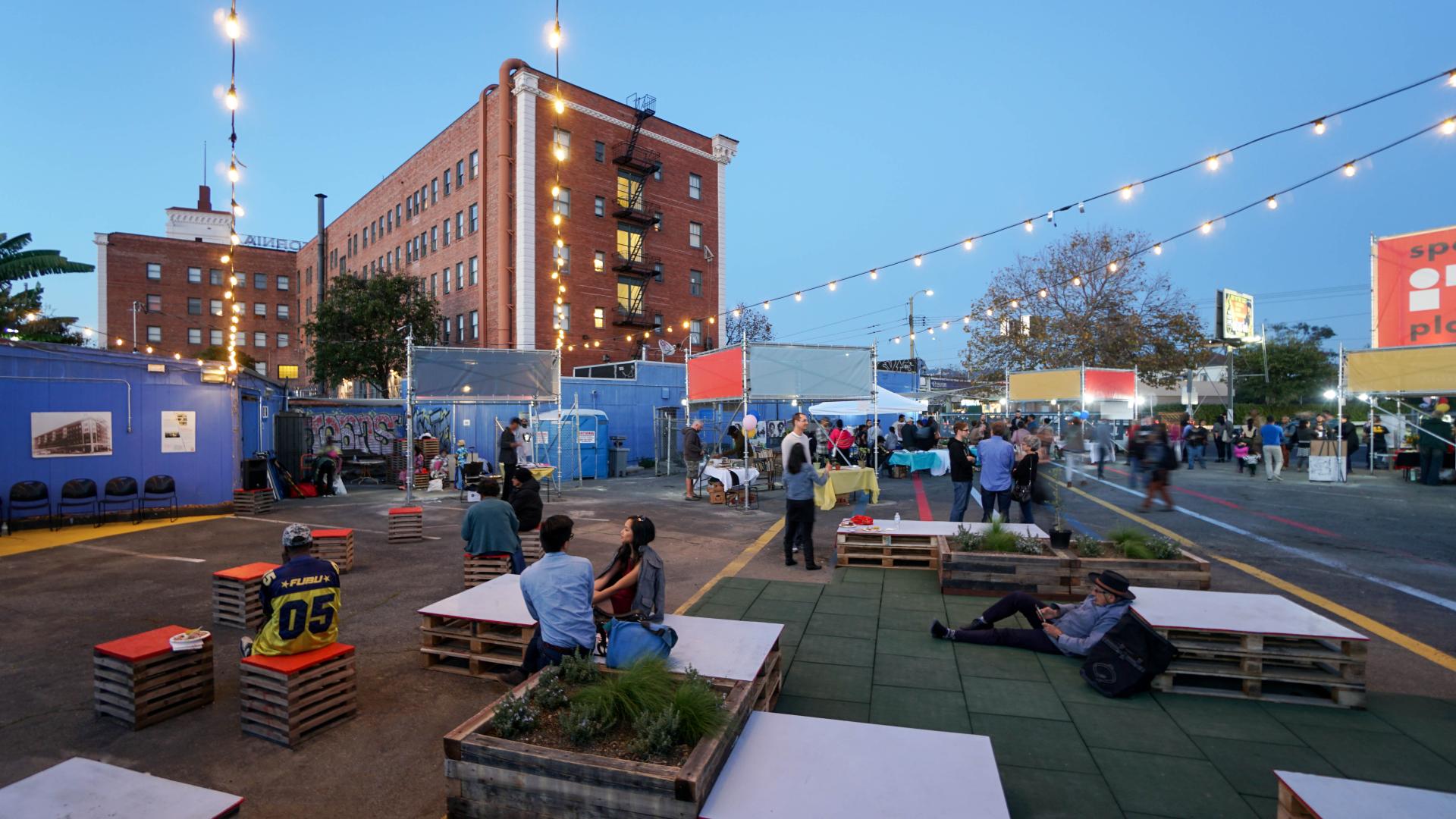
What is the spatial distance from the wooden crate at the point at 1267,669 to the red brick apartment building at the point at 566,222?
93.6 ft

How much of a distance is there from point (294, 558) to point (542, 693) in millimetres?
2477

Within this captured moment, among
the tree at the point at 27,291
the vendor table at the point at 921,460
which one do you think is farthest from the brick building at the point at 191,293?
the vendor table at the point at 921,460

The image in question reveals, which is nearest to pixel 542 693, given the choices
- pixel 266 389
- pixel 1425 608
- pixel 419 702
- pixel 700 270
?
pixel 419 702

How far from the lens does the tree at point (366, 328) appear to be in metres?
33.4

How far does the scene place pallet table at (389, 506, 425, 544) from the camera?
11.1m

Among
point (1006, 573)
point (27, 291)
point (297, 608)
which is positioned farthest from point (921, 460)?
point (27, 291)

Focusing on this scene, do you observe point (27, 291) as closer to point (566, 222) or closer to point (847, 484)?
point (566, 222)

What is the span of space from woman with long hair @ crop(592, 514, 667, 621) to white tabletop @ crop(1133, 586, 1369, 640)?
12.7 feet

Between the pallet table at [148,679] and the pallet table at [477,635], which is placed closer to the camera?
the pallet table at [148,679]

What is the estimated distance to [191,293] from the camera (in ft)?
183

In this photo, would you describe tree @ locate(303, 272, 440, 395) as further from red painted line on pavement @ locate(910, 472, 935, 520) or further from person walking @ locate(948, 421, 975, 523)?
person walking @ locate(948, 421, 975, 523)

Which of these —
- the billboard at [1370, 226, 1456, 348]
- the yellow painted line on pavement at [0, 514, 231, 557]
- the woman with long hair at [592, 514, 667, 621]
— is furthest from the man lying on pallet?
the billboard at [1370, 226, 1456, 348]

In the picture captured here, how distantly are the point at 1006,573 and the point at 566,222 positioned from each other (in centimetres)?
3190

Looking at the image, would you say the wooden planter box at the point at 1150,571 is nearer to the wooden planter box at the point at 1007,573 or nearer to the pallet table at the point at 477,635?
the wooden planter box at the point at 1007,573
